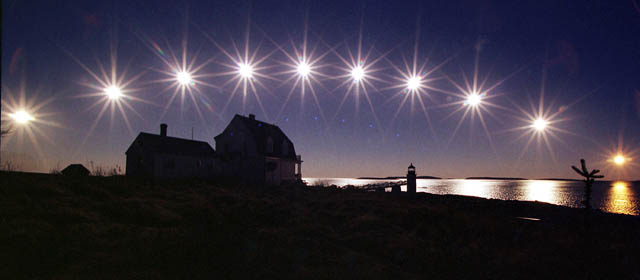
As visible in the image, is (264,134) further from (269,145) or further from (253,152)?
(253,152)

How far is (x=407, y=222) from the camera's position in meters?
13.9

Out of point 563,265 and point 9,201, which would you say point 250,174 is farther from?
point 563,265

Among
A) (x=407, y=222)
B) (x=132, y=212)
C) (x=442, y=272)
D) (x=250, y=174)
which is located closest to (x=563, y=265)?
(x=442, y=272)

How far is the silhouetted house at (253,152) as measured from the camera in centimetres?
3159

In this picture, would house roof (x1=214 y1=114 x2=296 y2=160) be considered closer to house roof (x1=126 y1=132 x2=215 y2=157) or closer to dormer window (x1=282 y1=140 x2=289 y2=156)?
dormer window (x1=282 y1=140 x2=289 y2=156)

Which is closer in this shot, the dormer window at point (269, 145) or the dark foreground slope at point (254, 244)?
the dark foreground slope at point (254, 244)

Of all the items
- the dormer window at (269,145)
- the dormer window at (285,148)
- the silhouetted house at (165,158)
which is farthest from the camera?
the dormer window at (285,148)

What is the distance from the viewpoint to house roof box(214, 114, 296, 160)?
32250mm

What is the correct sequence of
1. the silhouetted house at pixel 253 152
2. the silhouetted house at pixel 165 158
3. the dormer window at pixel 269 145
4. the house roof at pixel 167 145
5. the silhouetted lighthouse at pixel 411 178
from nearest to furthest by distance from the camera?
the silhouetted house at pixel 165 158 → the house roof at pixel 167 145 → the silhouetted house at pixel 253 152 → the dormer window at pixel 269 145 → the silhouetted lighthouse at pixel 411 178

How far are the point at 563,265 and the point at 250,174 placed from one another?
27701mm

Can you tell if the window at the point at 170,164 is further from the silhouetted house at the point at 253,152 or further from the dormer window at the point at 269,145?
the dormer window at the point at 269,145

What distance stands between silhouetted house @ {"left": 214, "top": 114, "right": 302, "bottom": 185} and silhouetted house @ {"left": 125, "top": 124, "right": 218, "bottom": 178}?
86.9 inches

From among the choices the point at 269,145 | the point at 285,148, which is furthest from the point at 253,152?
the point at 285,148

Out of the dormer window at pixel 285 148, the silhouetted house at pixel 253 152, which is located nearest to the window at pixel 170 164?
the silhouetted house at pixel 253 152
